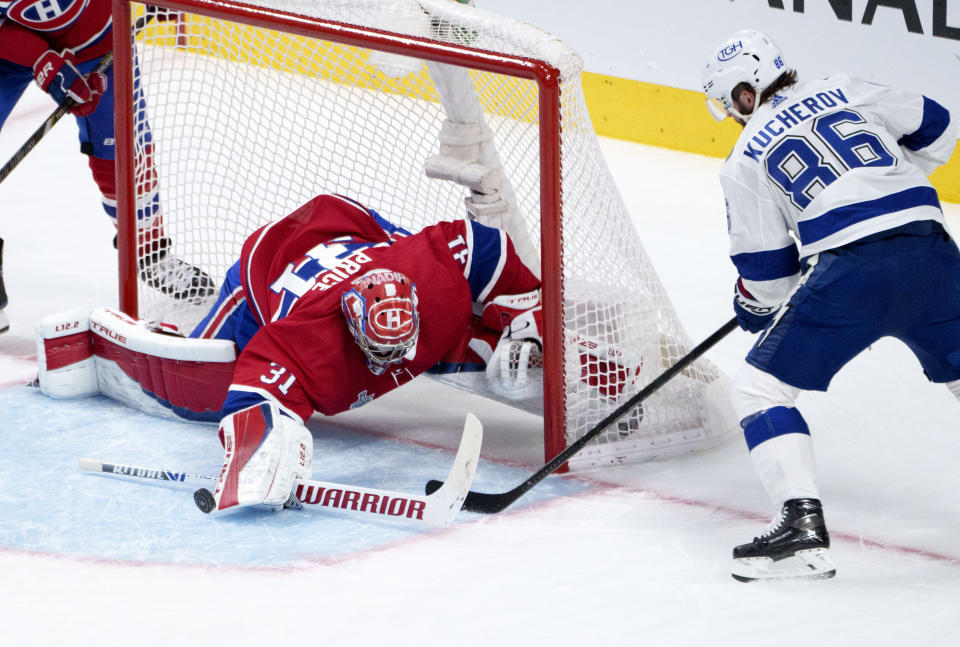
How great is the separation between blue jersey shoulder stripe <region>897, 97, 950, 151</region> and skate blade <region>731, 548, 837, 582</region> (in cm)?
80

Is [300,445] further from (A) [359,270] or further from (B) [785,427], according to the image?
(B) [785,427]

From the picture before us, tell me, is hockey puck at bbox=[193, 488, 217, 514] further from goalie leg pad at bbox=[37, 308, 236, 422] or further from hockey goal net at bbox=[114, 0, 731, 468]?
hockey goal net at bbox=[114, 0, 731, 468]

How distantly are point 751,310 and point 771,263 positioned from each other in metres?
0.16

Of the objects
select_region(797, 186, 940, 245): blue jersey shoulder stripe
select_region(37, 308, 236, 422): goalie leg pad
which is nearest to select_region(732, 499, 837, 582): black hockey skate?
select_region(797, 186, 940, 245): blue jersey shoulder stripe

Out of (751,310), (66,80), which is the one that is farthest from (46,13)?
(751,310)

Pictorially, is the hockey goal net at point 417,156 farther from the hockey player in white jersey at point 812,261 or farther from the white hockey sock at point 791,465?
the white hockey sock at point 791,465

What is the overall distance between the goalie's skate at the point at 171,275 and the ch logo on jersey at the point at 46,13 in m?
0.70

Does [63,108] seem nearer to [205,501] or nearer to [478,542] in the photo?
[205,501]

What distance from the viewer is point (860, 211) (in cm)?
238

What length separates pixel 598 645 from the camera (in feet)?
7.46

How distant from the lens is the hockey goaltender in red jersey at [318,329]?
9.13 feet

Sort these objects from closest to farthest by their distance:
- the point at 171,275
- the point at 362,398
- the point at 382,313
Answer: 1. the point at 382,313
2. the point at 362,398
3. the point at 171,275

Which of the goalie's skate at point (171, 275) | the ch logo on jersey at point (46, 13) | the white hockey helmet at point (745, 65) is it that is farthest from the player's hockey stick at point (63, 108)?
the white hockey helmet at point (745, 65)

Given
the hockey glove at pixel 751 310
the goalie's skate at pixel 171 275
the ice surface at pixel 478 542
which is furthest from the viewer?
the goalie's skate at pixel 171 275
